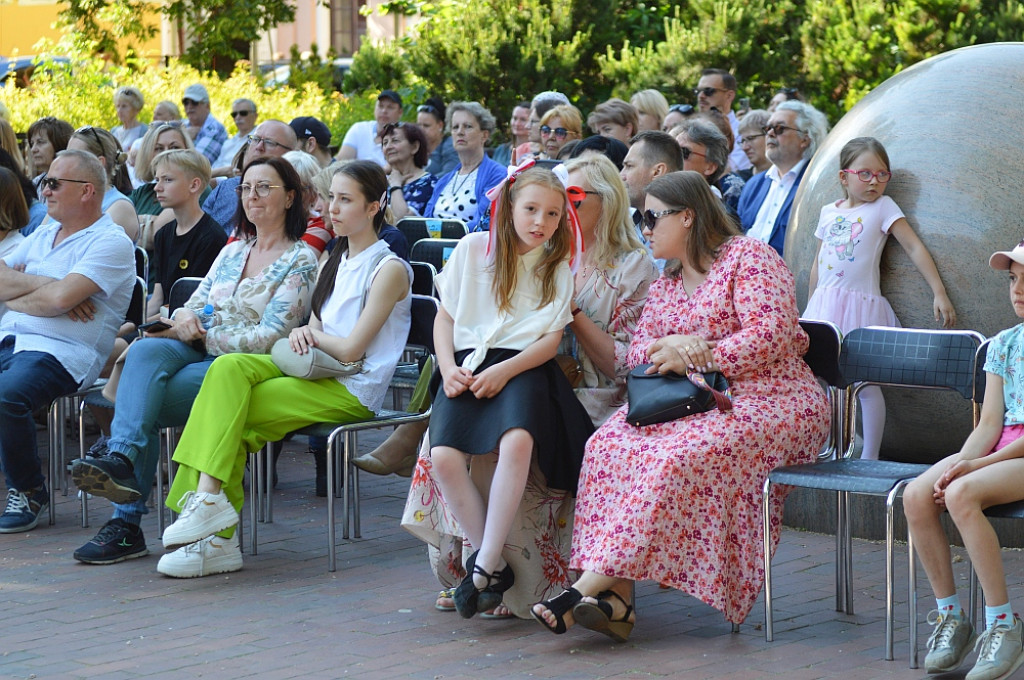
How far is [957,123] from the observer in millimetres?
6320

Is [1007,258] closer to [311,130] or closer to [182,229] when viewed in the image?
[182,229]

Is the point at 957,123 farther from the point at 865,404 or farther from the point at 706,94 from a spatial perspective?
the point at 706,94

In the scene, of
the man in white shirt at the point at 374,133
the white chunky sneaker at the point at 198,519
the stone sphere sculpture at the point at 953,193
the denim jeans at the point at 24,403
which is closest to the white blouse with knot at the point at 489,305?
the white chunky sneaker at the point at 198,519

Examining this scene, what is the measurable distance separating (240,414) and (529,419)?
1.48m

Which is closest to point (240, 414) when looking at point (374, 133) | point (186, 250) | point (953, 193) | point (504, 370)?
point (504, 370)

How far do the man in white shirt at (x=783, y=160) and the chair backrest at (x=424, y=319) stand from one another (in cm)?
231

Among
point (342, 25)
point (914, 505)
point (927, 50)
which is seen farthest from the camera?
point (342, 25)

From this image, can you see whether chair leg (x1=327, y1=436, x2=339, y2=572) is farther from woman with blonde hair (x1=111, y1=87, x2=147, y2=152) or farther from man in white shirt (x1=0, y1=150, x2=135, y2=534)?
woman with blonde hair (x1=111, y1=87, x2=147, y2=152)

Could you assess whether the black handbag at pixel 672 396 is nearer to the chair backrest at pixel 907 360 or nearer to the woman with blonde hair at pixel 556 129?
the chair backrest at pixel 907 360

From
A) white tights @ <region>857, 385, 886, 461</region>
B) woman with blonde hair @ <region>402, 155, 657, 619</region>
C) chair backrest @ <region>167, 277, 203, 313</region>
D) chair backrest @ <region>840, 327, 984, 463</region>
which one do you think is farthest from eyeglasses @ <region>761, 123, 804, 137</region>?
chair backrest @ <region>167, 277, 203, 313</region>

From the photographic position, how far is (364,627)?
5.48 metres

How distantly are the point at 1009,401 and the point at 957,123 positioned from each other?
72.0 inches

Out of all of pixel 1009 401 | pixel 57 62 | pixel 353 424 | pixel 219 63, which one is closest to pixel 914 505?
pixel 1009 401

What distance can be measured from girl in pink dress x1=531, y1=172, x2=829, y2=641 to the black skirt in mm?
138
